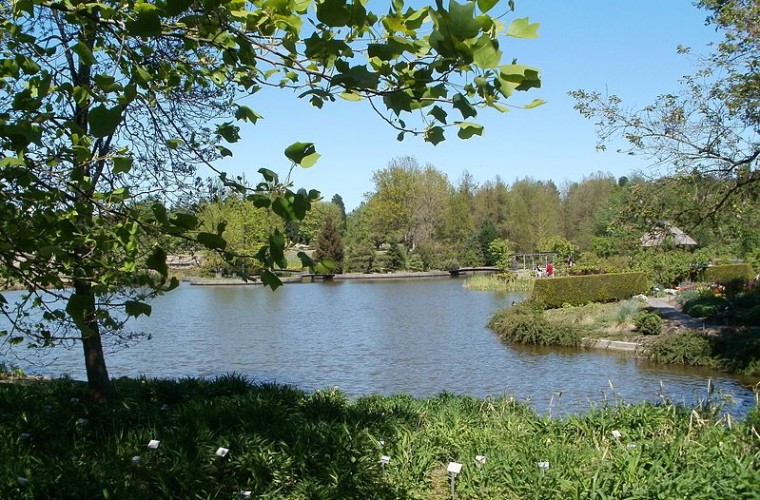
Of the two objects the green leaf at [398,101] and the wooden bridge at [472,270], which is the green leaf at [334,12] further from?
the wooden bridge at [472,270]

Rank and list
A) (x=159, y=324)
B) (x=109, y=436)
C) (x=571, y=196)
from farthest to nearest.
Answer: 1. (x=571, y=196)
2. (x=159, y=324)
3. (x=109, y=436)

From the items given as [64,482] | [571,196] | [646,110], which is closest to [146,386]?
[64,482]

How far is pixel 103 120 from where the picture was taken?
173 cm

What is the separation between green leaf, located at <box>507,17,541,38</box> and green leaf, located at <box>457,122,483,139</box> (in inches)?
12.1

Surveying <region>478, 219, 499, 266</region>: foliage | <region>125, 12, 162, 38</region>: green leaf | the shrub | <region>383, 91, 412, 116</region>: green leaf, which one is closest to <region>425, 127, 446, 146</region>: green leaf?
<region>383, 91, 412, 116</region>: green leaf

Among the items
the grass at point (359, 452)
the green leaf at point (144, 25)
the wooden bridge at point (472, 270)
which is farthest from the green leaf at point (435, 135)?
Result: the wooden bridge at point (472, 270)

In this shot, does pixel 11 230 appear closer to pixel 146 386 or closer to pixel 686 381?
pixel 146 386

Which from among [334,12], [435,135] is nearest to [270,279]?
[435,135]

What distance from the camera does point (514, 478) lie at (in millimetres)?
3652

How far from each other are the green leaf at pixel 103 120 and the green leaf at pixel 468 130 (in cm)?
96

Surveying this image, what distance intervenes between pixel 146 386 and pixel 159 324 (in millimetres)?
14620

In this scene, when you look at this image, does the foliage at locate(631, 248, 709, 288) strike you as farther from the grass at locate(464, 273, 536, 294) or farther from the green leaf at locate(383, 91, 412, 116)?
the green leaf at locate(383, 91, 412, 116)

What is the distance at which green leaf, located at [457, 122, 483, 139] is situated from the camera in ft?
6.24

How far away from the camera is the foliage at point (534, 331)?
51.8ft
